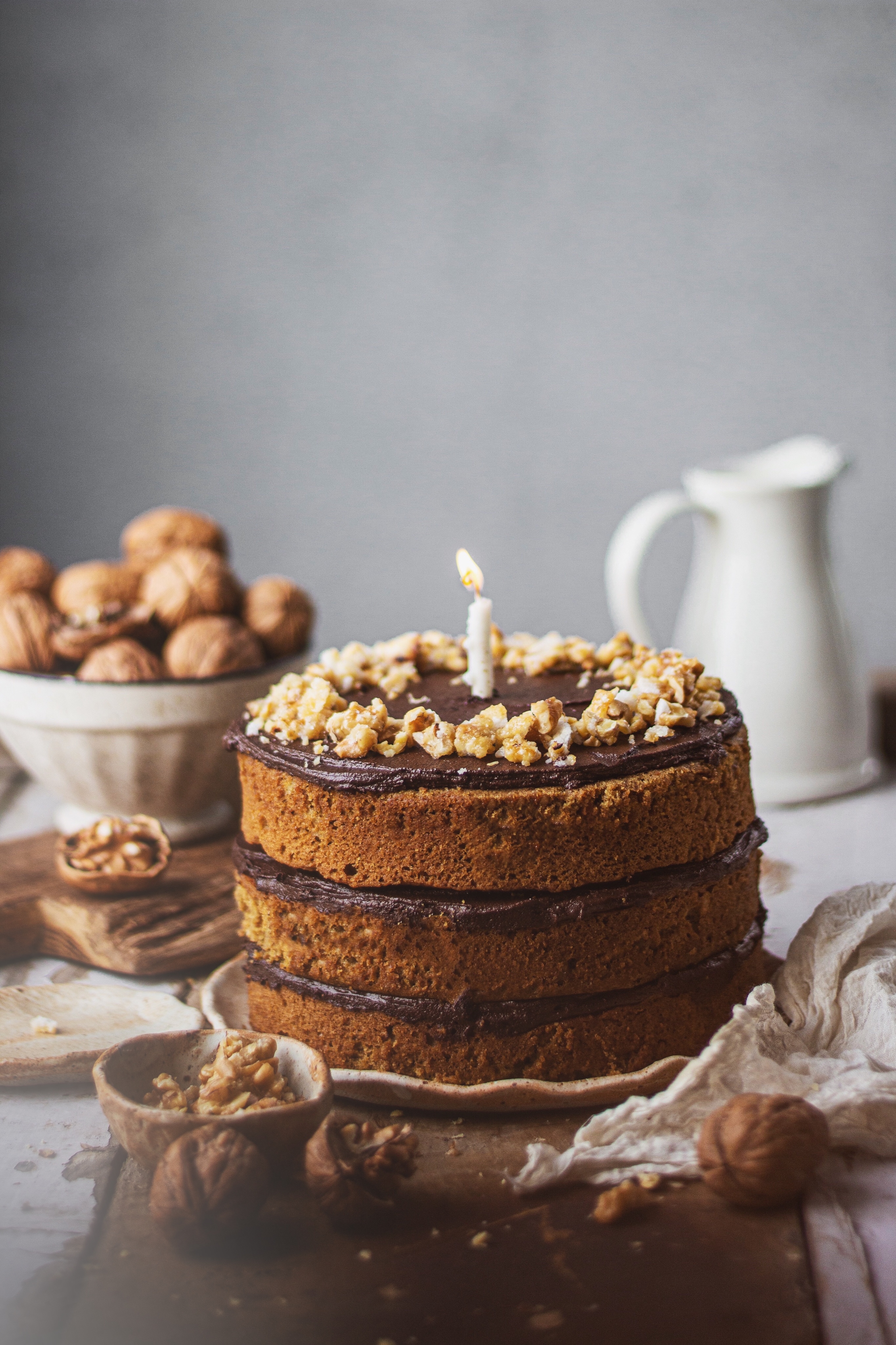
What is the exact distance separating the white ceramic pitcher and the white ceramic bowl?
2.20 ft

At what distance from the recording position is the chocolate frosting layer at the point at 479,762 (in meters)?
1.16

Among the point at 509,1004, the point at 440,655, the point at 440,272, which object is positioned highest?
the point at 440,272

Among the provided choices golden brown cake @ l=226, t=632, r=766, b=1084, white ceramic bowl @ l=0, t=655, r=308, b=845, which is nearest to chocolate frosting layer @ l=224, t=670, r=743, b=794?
golden brown cake @ l=226, t=632, r=766, b=1084

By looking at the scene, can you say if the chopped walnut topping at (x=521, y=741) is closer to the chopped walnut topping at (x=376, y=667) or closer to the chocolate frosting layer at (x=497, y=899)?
the chocolate frosting layer at (x=497, y=899)

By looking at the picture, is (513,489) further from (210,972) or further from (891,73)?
(210,972)

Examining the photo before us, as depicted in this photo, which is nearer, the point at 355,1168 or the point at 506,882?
the point at 355,1168

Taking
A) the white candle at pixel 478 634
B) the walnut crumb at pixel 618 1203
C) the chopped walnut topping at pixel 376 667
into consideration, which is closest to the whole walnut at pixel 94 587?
the chopped walnut topping at pixel 376 667

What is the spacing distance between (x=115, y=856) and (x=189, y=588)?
42 cm

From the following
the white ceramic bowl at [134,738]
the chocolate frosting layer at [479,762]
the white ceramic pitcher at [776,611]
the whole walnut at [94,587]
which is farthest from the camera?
the white ceramic pitcher at [776,611]

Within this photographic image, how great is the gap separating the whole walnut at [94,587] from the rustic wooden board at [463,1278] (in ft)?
3.41

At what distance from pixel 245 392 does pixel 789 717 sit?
1583mm

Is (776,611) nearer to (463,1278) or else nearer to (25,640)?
(25,640)

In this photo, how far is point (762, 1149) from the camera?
102 cm

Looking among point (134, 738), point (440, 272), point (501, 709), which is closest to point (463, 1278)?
point (501, 709)
